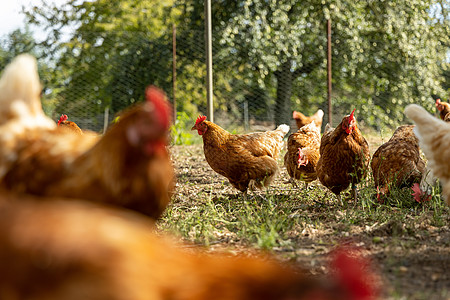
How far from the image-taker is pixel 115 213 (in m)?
1.48

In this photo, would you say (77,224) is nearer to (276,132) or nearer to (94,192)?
(94,192)

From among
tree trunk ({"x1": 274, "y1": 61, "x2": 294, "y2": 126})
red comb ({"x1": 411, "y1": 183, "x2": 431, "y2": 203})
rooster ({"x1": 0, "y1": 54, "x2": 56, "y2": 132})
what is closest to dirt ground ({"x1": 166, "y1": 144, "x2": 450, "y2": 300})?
red comb ({"x1": 411, "y1": 183, "x2": 431, "y2": 203})

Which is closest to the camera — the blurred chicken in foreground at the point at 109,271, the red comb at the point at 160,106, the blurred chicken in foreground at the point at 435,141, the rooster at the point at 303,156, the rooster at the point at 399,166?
the blurred chicken in foreground at the point at 109,271

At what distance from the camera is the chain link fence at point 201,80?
38.3 feet

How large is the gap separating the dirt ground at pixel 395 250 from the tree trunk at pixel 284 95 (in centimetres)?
834

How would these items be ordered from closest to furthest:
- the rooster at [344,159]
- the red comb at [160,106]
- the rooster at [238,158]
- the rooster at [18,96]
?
the red comb at [160,106], the rooster at [18,96], the rooster at [344,159], the rooster at [238,158]

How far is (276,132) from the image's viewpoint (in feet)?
16.5

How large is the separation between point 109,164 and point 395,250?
1706 millimetres

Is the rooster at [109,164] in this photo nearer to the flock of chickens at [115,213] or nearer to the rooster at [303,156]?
the flock of chickens at [115,213]

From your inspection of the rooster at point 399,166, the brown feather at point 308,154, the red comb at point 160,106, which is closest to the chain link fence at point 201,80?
the brown feather at point 308,154

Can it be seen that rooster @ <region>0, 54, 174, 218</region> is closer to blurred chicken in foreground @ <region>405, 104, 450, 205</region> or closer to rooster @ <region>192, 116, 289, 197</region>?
blurred chicken in foreground @ <region>405, 104, 450, 205</region>

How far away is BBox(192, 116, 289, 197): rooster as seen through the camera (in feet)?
13.6

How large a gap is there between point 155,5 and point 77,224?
1914 cm

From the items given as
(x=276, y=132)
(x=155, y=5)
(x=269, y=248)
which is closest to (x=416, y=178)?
(x=276, y=132)
